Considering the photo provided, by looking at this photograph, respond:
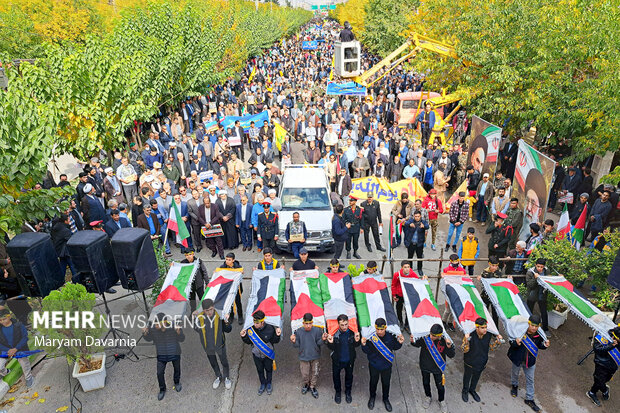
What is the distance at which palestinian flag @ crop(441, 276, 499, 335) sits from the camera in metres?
6.62

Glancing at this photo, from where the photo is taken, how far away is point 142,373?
24.4 feet

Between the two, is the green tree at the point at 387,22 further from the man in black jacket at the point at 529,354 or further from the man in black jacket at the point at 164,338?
the man in black jacket at the point at 164,338

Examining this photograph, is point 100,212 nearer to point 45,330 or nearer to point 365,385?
point 45,330

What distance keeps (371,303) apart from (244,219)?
511cm

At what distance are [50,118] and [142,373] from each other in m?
5.09

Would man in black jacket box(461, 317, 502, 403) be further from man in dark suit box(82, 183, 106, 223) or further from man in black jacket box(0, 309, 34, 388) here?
man in dark suit box(82, 183, 106, 223)

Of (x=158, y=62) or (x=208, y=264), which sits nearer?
(x=208, y=264)

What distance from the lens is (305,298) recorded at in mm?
7184

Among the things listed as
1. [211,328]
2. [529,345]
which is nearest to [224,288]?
[211,328]

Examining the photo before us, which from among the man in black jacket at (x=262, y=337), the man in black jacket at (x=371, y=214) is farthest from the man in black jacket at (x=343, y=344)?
the man in black jacket at (x=371, y=214)

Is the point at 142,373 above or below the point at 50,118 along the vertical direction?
below

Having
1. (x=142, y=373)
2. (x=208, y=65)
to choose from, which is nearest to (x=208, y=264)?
(x=142, y=373)

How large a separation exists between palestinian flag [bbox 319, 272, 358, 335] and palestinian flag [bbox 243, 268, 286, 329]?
2.44 ft

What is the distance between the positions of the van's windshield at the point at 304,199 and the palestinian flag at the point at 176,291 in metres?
3.76
